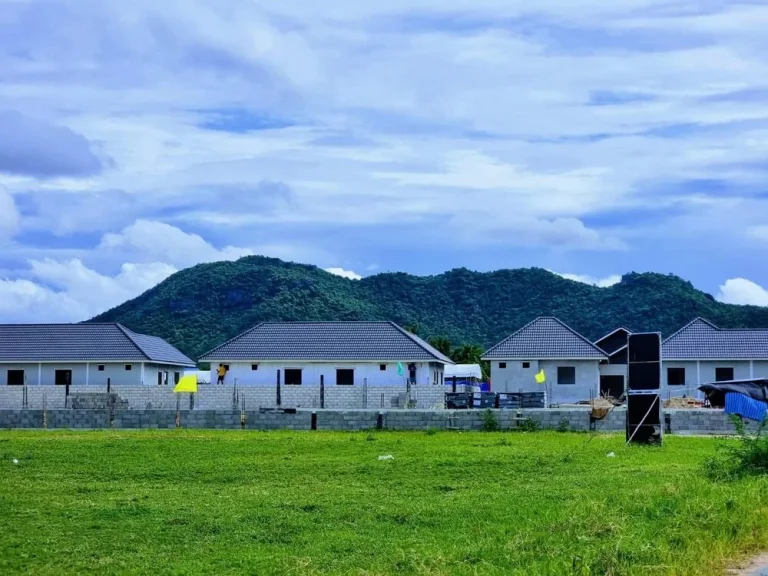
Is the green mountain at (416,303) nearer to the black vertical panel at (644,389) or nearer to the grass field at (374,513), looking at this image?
the black vertical panel at (644,389)

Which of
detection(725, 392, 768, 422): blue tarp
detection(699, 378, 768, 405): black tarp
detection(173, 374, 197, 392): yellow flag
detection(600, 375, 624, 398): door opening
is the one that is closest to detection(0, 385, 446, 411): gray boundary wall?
detection(173, 374, 197, 392): yellow flag

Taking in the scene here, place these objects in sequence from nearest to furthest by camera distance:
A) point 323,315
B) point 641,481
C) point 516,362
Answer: point 641,481 → point 516,362 → point 323,315

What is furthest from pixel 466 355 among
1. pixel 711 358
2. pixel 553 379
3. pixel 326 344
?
pixel 711 358

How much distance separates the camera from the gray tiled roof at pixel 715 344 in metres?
44.0

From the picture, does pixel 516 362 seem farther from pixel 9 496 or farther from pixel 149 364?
pixel 9 496

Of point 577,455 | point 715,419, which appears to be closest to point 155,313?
point 715,419

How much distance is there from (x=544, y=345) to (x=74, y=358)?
65.8ft

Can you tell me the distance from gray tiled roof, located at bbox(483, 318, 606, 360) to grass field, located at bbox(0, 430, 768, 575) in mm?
23258

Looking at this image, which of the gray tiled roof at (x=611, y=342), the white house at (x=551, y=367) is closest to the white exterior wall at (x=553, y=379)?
the white house at (x=551, y=367)

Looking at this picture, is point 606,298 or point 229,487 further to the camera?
point 606,298

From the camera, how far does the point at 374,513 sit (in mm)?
11523

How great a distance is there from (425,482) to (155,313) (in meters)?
59.9

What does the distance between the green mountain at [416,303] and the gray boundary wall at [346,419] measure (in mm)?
35325

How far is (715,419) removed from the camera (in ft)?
91.6
